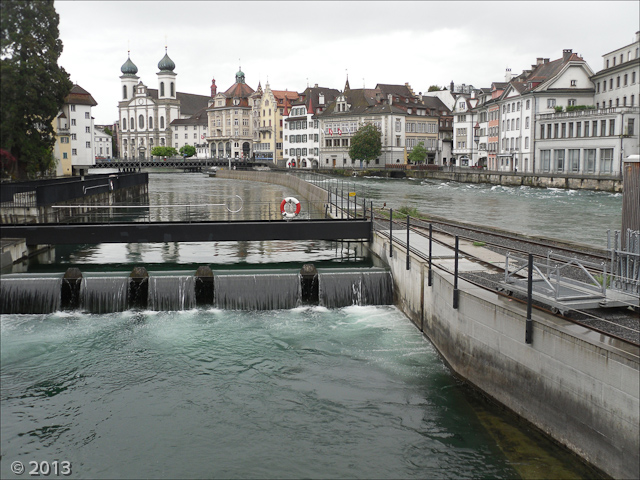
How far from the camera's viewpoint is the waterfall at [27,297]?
20625mm

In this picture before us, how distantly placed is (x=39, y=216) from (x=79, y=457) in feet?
76.8

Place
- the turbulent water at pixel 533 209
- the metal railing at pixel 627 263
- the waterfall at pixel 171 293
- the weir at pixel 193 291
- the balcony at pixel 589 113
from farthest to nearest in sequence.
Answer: the balcony at pixel 589 113 → the turbulent water at pixel 533 209 → the waterfall at pixel 171 293 → the weir at pixel 193 291 → the metal railing at pixel 627 263

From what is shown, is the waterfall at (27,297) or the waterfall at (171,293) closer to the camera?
the waterfall at (27,297)

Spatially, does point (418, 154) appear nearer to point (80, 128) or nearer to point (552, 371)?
point (80, 128)

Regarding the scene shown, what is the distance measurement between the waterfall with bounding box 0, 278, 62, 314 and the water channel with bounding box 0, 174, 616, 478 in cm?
47

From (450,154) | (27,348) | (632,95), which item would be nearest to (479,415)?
(27,348)

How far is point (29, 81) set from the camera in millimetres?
49156

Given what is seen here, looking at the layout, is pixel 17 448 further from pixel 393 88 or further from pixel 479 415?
pixel 393 88

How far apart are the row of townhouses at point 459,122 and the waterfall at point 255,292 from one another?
211 ft

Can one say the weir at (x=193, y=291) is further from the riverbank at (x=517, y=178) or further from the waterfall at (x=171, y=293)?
the riverbank at (x=517, y=178)

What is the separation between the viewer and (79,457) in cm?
1184

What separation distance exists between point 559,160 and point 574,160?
3237 mm

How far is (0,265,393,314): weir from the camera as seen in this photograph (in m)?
20.8

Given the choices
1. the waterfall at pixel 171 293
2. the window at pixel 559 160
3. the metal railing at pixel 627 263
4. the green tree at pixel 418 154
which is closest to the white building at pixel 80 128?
the green tree at pixel 418 154
